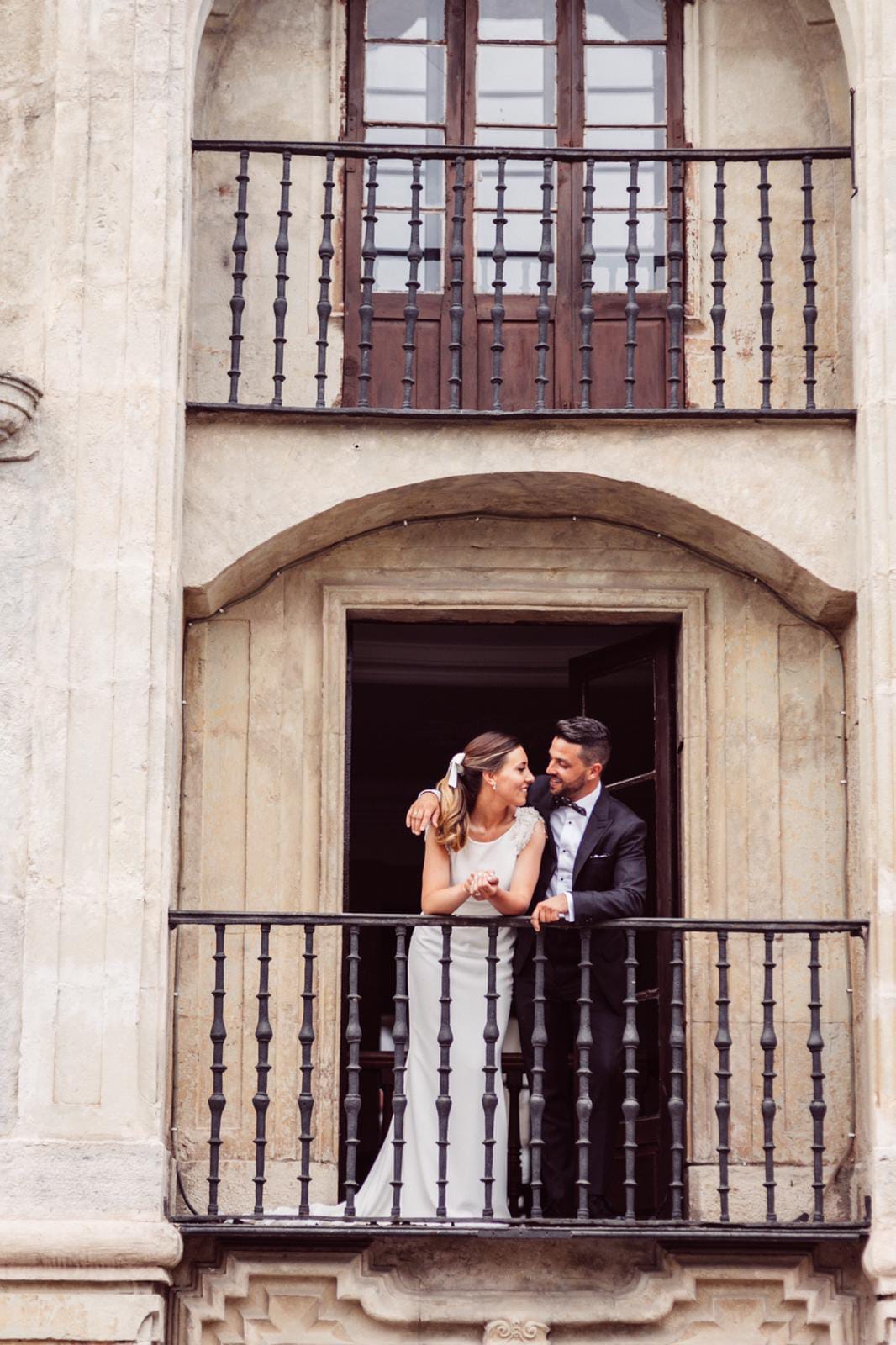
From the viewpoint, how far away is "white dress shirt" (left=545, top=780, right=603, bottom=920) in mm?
9852

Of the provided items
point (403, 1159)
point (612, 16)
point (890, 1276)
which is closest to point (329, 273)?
point (612, 16)

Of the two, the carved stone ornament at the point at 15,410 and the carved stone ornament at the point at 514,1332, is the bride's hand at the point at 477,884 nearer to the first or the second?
the carved stone ornament at the point at 514,1332

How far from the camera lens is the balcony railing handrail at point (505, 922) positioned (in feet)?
30.9

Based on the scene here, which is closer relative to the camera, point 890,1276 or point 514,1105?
point 890,1276

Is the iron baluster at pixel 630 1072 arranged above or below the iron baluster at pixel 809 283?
below

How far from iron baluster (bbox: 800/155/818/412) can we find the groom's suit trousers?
2292 mm

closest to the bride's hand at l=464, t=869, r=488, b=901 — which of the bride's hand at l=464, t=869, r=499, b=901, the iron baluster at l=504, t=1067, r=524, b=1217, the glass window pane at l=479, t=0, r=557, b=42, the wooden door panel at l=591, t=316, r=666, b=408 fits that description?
the bride's hand at l=464, t=869, r=499, b=901

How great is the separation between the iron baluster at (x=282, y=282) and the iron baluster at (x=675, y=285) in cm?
141

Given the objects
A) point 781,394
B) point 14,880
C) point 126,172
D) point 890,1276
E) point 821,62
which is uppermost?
point 821,62

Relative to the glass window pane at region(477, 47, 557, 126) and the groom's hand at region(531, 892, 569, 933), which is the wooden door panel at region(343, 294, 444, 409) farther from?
the groom's hand at region(531, 892, 569, 933)

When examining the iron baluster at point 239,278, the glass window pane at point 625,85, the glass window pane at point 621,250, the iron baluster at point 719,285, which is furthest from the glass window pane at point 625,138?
the iron baluster at point 239,278

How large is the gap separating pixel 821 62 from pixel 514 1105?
4221 millimetres

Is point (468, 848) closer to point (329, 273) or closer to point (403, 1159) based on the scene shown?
point (403, 1159)

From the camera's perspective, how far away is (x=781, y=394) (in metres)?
10.6
